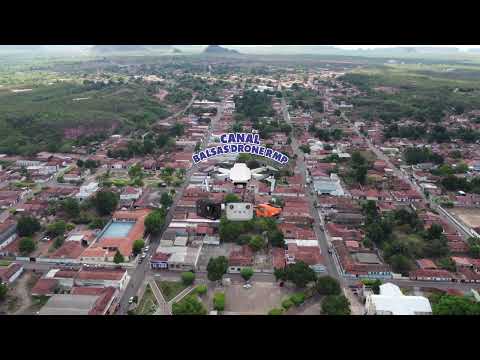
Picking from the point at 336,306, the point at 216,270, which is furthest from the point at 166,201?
the point at 336,306

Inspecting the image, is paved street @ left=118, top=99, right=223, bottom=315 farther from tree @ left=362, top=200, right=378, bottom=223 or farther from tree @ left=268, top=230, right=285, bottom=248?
tree @ left=362, top=200, right=378, bottom=223

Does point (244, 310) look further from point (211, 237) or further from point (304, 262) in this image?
point (211, 237)

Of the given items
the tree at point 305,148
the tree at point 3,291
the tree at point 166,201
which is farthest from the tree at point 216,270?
the tree at point 305,148

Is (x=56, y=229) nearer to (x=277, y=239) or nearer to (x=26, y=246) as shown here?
(x=26, y=246)

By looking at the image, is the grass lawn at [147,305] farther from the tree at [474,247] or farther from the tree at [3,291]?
the tree at [474,247]

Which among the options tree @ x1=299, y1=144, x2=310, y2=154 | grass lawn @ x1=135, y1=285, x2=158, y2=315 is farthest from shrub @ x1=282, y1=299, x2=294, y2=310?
tree @ x1=299, y1=144, x2=310, y2=154
